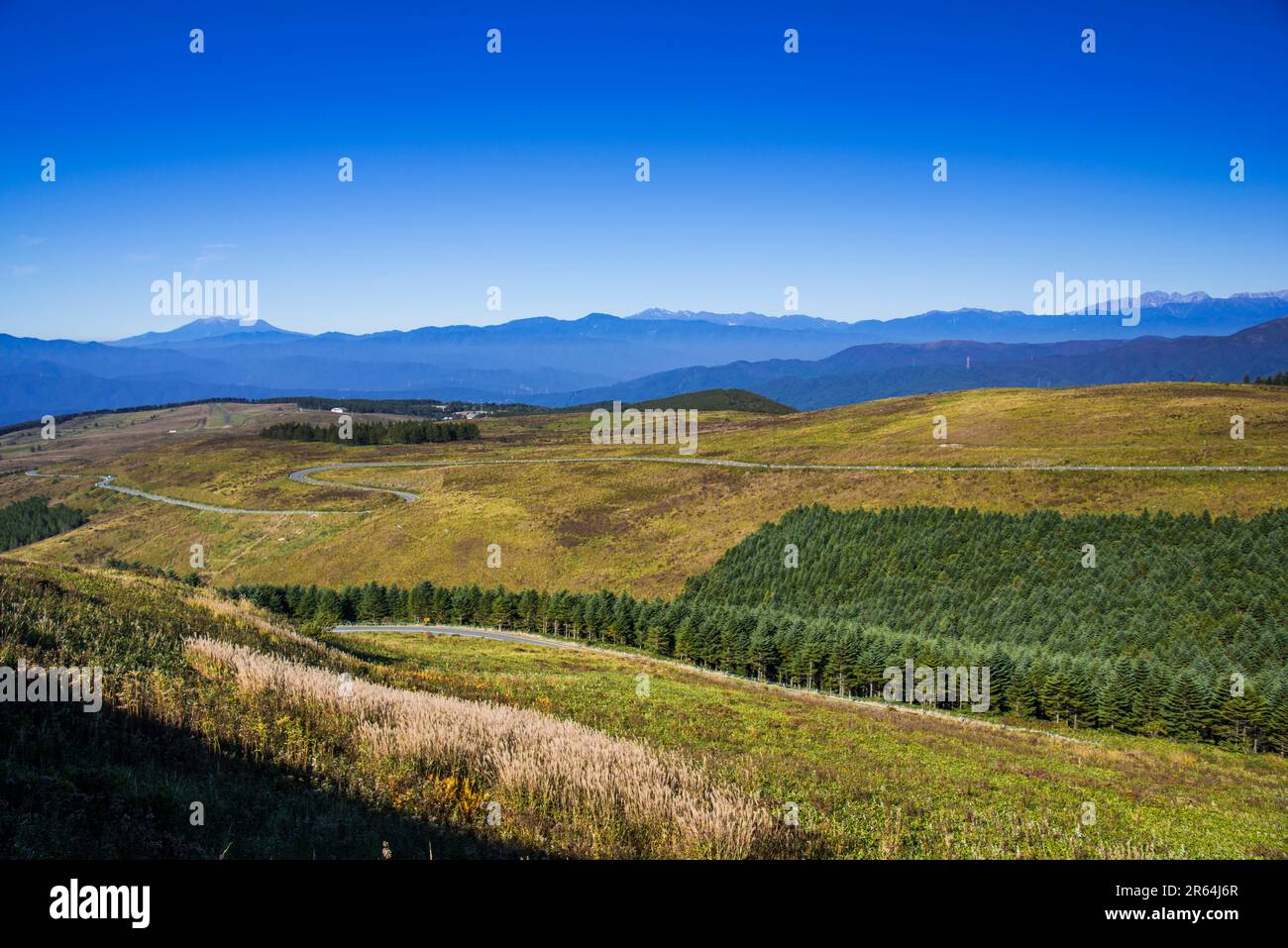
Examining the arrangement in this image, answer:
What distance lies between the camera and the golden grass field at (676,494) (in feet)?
261

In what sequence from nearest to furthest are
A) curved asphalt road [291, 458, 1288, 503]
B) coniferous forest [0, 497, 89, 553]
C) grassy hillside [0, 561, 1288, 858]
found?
grassy hillside [0, 561, 1288, 858], curved asphalt road [291, 458, 1288, 503], coniferous forest [0, 497, 89, 553]

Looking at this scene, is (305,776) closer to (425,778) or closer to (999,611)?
(425,778)

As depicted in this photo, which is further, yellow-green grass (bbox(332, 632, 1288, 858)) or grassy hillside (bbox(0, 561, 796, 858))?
yellow-green grass (bbox(332, 632, 1288, 858))

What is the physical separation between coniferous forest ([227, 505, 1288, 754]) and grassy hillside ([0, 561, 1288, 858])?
92.7 ft

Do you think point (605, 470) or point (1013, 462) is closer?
point (1013, 462)

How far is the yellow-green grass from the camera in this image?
9.92 m

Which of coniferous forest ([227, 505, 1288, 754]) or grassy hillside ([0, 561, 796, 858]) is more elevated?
grassy hillside ([0, 561, 796, 858])

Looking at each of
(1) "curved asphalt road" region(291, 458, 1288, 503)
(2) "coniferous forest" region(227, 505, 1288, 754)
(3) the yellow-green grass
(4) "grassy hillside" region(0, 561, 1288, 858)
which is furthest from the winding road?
(4) "grassy hillside" region(0, 561, 1288, 858)

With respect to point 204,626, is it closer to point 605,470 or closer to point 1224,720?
point 1224,720

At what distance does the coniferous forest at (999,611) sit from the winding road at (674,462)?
16.9m

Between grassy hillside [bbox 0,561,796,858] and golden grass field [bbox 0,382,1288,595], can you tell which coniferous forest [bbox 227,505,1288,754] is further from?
grassy hillside [bbox 0,561,796,858]

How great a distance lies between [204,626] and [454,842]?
12.9 meters
